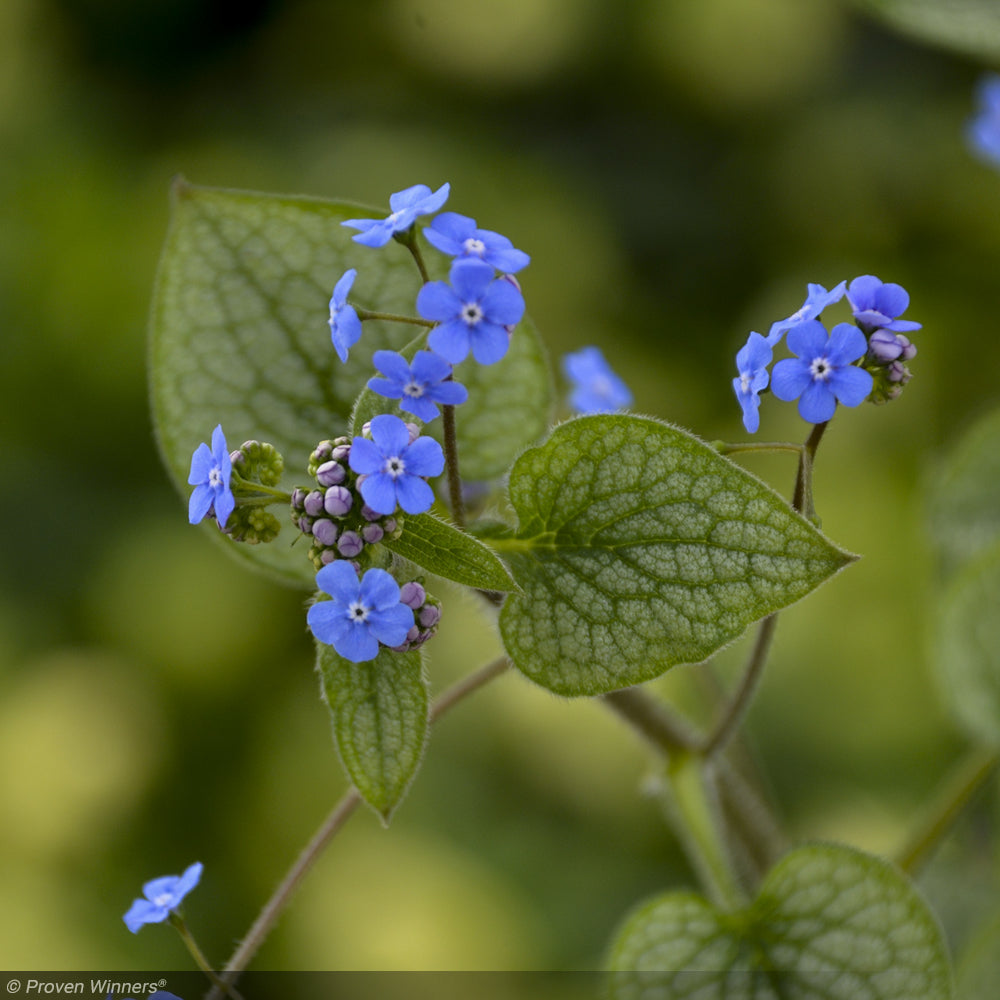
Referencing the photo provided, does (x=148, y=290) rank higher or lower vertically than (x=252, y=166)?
lower

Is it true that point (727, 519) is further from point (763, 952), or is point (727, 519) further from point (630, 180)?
point (630, 180)

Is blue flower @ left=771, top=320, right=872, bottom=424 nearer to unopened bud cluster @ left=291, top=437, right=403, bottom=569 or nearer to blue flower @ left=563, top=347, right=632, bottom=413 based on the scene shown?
unopened bud cluster @ left=291, top=437, right=403, bottom=569

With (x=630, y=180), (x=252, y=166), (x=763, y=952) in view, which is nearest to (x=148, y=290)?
(x=252, y=166)

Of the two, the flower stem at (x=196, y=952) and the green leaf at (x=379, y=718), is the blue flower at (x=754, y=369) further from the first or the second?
the flower stem at (x=196, y=952)

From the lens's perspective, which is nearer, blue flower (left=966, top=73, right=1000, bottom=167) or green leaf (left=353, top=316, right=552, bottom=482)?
green leaf (left=353, top=316, right=552, bottom=482)

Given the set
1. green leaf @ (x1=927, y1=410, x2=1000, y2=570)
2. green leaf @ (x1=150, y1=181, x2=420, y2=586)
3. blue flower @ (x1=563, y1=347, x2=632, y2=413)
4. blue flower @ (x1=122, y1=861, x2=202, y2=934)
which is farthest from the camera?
green leaf @ (x1=927, y1=410, x2=1000, y2=570)

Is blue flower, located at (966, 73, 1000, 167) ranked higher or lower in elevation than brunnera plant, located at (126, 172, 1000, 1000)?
higher

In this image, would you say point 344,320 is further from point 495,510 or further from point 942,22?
point 942,22

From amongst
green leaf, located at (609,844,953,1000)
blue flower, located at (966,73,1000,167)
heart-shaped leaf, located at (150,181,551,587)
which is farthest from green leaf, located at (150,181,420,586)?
blue flower, located at (966,73,1000,167)
